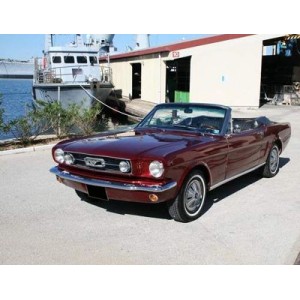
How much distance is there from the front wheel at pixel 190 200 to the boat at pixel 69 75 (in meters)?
17.4

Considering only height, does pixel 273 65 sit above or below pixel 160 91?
above

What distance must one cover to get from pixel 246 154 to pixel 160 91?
57.1 ft

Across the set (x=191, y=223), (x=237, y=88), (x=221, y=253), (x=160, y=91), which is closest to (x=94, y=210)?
(x=191, y=223)

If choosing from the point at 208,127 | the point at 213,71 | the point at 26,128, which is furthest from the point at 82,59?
the point at 208,127

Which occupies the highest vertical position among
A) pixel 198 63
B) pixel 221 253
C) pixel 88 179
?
pixel 198 63

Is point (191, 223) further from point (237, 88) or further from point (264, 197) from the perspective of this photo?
point (237, 88)

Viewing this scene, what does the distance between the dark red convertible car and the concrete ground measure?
1.13ft

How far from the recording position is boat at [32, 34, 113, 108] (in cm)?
2155

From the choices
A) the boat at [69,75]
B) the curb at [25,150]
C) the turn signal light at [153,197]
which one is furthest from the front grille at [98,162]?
the boat at [69,75]

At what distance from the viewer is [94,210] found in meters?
5.17

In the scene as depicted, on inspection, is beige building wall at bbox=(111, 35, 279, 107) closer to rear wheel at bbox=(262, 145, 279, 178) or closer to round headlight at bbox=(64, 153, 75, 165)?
rear wheel at bbox=(262, 145, 279, 178)

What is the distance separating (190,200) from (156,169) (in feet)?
2.51

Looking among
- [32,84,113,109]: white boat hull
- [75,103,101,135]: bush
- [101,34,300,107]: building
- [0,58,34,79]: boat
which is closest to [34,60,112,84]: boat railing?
[32,84,113,109]: white boat hull
